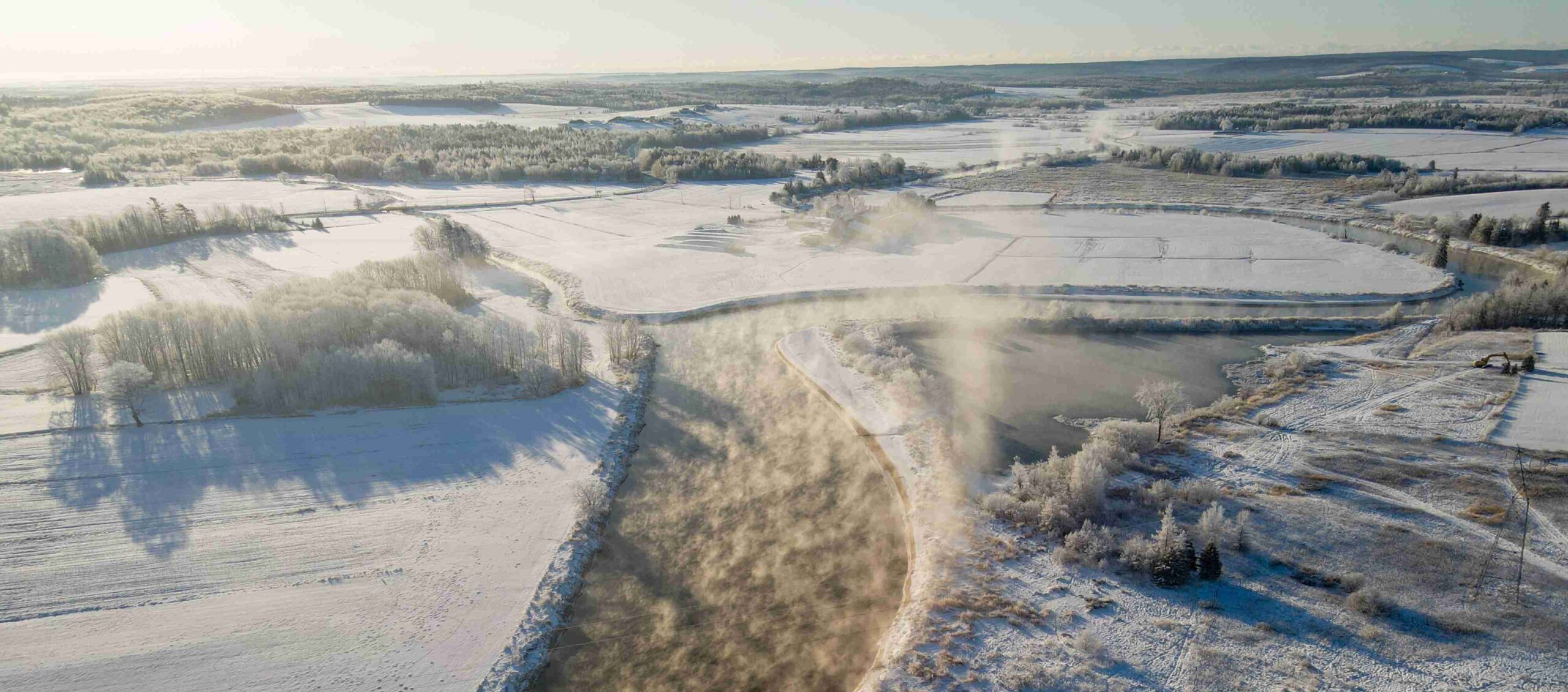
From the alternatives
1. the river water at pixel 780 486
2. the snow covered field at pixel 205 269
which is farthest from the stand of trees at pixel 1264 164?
the snow covered field at pixel 205 269

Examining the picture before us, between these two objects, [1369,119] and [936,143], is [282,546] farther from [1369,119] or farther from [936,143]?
[1369,119]

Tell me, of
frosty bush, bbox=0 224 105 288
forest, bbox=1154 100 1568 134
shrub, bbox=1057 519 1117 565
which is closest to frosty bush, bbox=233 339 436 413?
shrub, bbox=1057 519 1117 565

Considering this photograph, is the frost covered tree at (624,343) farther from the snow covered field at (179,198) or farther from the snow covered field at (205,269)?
the snow covered field at (179,198)

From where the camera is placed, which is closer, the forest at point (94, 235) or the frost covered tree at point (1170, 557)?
the frost covered tree at point (1170, 557)

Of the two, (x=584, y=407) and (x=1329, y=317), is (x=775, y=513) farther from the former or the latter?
(x=1329, y=317)

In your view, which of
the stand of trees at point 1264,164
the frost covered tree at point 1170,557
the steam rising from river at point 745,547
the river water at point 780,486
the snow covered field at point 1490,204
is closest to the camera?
the steam rising from river at point 745,547

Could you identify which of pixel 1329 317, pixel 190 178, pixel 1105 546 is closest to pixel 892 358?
pixel 1105 546

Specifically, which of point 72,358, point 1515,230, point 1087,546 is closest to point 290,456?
point 72,358
